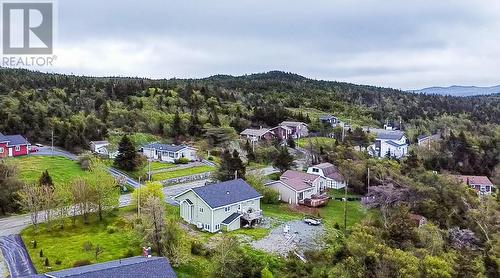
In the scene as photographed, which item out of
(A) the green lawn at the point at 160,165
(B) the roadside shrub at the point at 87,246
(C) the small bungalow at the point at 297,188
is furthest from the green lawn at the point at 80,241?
(A) the green lawn at the point at 160,165

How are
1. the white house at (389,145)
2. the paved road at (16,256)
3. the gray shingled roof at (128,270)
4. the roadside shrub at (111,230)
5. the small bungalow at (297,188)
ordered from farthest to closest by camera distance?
the white house at (389,145) < the small bungalow at (297,188) < the roadside shrub at (111,230) < the paved road at (16,256) < the gray shingled roof at (128,270)

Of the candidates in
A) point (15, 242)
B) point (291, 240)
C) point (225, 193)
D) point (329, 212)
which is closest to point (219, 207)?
point (225, 193)

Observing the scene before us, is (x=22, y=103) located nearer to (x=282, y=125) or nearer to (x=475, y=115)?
(x=282, y=125)

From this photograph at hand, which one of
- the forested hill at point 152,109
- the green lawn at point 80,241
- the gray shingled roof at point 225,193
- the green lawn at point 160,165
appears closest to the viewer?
the green lawn at point 80,241

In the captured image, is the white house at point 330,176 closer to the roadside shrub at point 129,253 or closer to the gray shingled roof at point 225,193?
the gray shingled roof at point 225,193

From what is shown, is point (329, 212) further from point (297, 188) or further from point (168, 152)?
point (168, 152)

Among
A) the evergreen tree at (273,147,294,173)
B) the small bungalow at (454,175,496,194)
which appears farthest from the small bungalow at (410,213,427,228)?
the small bungalow at (454,175,496,194)
